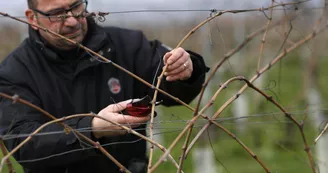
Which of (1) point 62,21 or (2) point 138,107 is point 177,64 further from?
(1) point 62,21

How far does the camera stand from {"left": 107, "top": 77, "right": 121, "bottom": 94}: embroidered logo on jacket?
278cm

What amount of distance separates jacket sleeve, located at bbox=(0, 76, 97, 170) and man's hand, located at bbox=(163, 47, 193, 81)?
36 cm

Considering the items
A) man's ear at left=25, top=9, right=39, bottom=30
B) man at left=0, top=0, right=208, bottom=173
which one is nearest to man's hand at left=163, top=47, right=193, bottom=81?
man at left=0, top=0, right=208, bottom=173

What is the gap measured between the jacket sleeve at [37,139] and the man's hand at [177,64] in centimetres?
36

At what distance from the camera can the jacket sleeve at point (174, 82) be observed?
2629mm

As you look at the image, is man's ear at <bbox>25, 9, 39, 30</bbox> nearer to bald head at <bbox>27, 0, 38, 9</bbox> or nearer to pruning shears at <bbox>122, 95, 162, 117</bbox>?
bald head at <bbox>27, 0, 38, 9</bbox>

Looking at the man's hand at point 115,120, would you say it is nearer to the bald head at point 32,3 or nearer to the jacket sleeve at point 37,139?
the jacket sleeve at point 37,139

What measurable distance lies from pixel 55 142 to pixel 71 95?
39 cm

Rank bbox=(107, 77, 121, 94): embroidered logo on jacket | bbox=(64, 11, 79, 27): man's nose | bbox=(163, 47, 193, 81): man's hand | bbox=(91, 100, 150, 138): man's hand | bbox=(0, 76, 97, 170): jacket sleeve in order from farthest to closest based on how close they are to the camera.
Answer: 1. bbox=(107, 77, 121, 94): embroidered logo on jacket
2. bbox=(64, 11, 79, 27): man's nose
3. bbox=(0, 76, 97, 170): jacket sleeve
4. bbox=(163, 47, 193, 81): man's hand
5. bbox=(91, 100, 150, 138): man's hand

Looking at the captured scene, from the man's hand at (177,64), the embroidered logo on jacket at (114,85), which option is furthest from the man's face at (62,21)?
the man's hand at (177,64)

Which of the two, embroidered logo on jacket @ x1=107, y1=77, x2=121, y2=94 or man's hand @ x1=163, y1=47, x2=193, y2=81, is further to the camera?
embroidered logo on jacket @ x1=107, y1=77, x2=121, y2=94

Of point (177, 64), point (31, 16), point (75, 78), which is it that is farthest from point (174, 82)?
point (31, 16)

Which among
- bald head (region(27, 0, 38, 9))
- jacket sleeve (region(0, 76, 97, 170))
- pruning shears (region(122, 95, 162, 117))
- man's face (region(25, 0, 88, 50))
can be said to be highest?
bald head (region(27, 0, 38, 9))

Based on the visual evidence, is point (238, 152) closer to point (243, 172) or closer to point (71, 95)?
point (243, 172)
